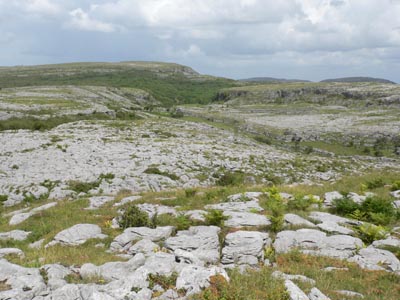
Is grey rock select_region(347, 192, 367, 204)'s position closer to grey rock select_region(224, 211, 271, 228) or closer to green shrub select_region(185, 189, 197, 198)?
grey rock select_region(224, 211, 271, 228)

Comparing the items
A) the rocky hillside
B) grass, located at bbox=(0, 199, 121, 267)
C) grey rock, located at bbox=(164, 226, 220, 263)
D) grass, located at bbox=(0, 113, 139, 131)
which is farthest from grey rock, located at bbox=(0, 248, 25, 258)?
grass, located at bbox=(0, 113, 139, 131)

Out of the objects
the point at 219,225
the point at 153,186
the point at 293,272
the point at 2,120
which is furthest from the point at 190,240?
the point at 2,120

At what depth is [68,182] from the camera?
2627 centimetres

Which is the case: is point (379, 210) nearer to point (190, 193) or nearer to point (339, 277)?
point (339, 277)

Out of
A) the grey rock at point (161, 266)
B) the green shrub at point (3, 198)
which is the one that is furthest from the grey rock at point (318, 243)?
the green shrub at point (3, 198)

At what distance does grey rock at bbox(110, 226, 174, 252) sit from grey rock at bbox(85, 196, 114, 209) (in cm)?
617

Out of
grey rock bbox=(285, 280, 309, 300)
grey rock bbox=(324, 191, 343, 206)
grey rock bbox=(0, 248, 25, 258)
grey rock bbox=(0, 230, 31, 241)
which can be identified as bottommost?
grey rock bbox=(0, 230, 31, 241)

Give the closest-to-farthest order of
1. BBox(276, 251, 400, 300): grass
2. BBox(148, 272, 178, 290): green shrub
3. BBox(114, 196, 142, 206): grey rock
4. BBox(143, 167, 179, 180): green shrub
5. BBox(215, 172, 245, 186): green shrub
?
BBox(148, 272, 178, 290): green shrub
BBox(276, 251, 400, 300): grass
BBox(114, 196, 142, 206): grey rock
BBox(143, 167, 179, 180): green shrub
BBox(215, 172, 245, 186): green shrub

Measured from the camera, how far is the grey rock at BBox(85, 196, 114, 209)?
19.2 m

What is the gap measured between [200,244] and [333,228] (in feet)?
18.7

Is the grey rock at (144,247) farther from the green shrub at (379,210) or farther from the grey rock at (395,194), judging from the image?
the grey rock at (395,194)

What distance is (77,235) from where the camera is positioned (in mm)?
13609

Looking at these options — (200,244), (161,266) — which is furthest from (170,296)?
(200,244)

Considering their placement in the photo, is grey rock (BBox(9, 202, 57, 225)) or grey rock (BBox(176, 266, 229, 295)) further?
grey rock (BBox(9, 202, 57, 225))
